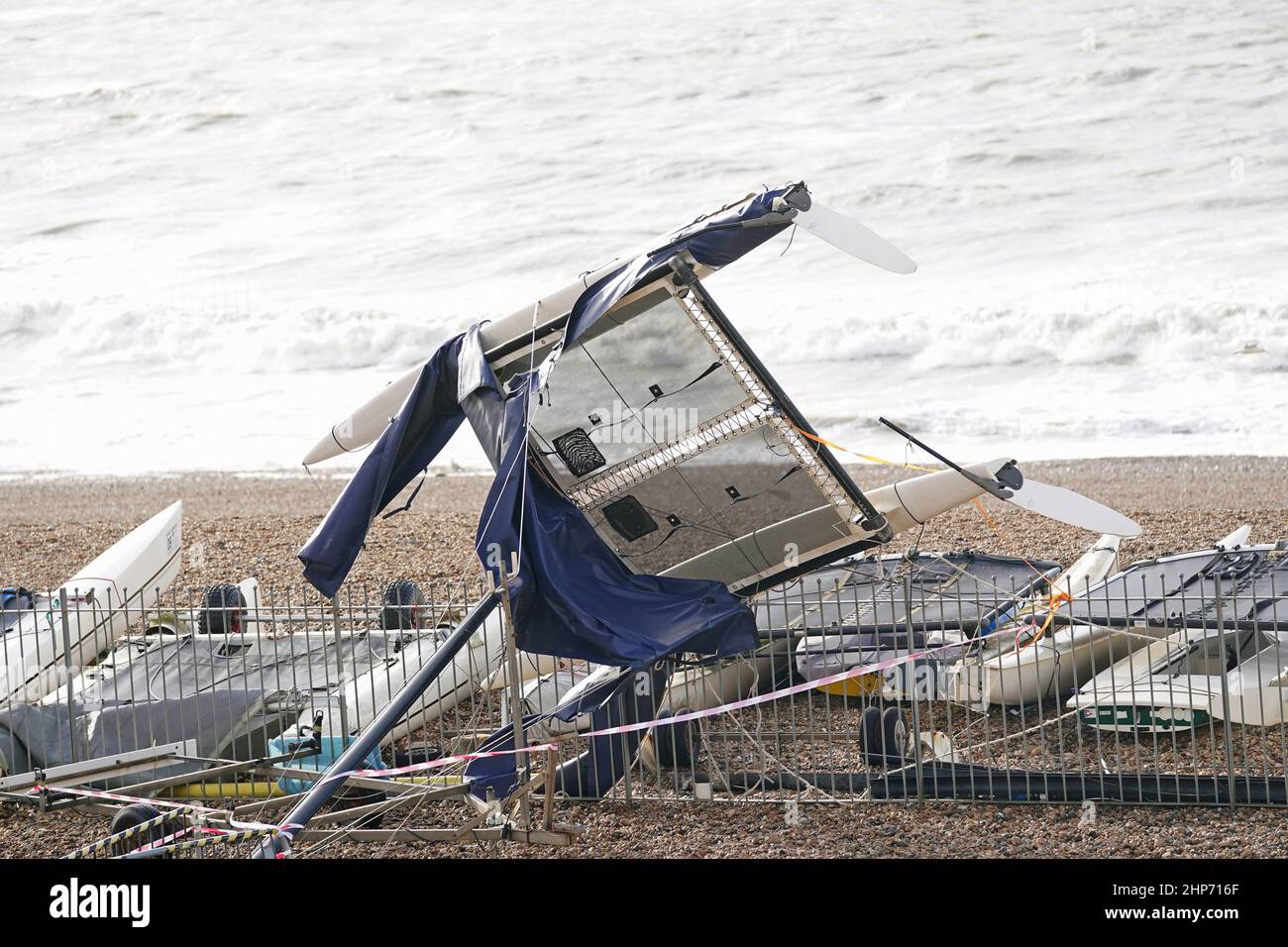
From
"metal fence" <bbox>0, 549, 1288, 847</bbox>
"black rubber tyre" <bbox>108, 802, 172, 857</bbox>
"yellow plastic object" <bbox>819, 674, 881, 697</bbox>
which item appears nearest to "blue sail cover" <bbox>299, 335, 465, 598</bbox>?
"metal fence" <bbox>0, 549, 1288, 847</bbox>

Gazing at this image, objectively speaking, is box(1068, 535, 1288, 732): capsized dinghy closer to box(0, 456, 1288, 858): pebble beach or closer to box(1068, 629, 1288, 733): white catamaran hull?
box(1068, 629, 1288, 733): white catamaran hull

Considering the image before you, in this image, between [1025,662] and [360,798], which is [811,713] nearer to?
[1025,662]

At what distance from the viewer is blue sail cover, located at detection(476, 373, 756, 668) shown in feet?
29.8

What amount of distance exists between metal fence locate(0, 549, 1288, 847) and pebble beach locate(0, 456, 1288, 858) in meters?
0.26

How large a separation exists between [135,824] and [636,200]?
149 ft

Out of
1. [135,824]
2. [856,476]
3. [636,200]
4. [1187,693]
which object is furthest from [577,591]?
[636,200]

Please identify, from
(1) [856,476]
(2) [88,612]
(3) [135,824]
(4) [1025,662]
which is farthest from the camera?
(1) [856,476]

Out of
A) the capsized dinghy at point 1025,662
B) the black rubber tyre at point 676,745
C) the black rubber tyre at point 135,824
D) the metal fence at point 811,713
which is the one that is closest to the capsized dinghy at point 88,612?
the metal fence at point 811,713

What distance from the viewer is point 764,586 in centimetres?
1045

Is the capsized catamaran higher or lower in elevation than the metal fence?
higher

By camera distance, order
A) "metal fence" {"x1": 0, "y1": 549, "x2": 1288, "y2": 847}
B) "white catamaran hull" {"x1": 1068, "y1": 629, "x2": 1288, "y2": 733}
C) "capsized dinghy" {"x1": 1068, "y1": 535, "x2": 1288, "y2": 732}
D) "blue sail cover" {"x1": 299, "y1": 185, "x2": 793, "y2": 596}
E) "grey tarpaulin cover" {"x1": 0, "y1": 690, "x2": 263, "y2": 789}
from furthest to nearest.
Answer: "grey tarpaulin cover" {"x1": 0, "y1": 690, "x2": 263, "y2": 789}, "white catamaran hull" {"x1": 1068, "y1": 629, "x2": 1288, "y2": 733}, "capsized dinghy" {"x1": 1068, "y1": 535, "x2": 1288, "y2": 732}, "metal fence" {"x1": 0, "y1": 549, "x2": 1288, "y2": 847}, "blue sail cover" {"x1": 299, "y1": 185, "x2": 793, "y2": 596}

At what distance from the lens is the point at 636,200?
52938 millimetres

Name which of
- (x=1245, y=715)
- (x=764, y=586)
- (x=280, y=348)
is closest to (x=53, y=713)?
(x=764, y=586)
